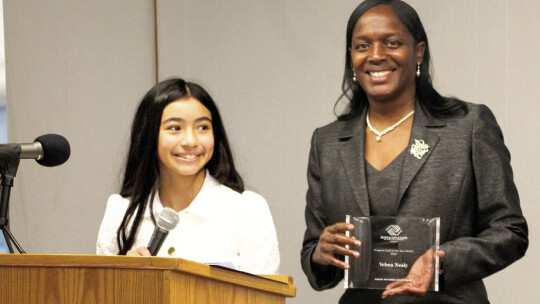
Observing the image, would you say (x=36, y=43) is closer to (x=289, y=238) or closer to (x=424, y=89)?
(x=289, y=238)

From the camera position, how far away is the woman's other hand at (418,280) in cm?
242

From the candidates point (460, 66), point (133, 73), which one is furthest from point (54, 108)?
point (460, 66)

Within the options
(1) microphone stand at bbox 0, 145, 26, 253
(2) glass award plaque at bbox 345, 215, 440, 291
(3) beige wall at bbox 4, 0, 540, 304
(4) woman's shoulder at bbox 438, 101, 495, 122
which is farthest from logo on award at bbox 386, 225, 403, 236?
(3) beige wall at bbox 4, 0, 540, 304

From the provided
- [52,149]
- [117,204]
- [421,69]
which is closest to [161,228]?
[52,149]

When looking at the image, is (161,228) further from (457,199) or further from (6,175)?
(457,199)

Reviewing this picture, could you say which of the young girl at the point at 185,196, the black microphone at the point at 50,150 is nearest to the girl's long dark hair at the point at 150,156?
the young girl at the point at 185,196

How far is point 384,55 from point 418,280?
68 cm

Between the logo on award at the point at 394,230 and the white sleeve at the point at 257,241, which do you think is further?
the white sleeve at the point at 257,241

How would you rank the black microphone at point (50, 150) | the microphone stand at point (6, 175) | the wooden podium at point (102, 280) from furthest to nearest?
1. the black microphone at point (50, 150)
2. the microphone stand at point (6, 175)
3. the wooden podium at point (102, 280)

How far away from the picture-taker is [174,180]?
3.15 meters

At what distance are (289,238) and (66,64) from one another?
1.39 metres

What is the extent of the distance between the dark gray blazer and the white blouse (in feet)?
0.99

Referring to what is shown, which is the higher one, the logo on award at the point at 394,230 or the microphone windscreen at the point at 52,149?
the microphone windscreen at the point at 52,149

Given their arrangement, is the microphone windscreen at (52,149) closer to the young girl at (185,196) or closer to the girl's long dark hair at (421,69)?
the young girl at (185,196)
